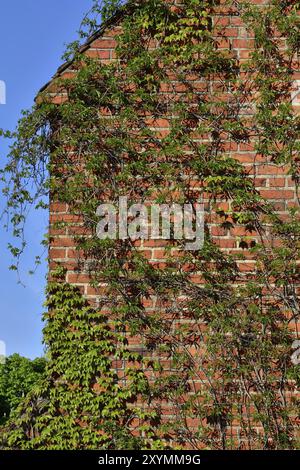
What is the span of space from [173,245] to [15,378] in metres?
12.2

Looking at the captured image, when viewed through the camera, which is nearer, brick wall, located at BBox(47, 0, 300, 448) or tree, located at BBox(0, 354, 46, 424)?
brick wall, located at BBox(47, 0, 300, 448)

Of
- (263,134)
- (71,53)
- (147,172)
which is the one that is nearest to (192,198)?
(147,172)

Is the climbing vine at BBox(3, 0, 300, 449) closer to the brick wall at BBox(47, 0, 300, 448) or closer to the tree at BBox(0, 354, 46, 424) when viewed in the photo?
the brick wall at BBox(47, 0, 300, 448)

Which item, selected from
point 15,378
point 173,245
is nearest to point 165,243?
point 173,245

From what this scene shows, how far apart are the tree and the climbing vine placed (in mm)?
10936

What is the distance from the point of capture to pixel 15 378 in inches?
642

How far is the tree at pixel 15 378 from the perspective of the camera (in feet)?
52.4

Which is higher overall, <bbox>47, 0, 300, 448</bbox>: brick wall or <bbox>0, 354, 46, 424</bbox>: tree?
<bbox>0, 354, 46, 424</bbox>: tree

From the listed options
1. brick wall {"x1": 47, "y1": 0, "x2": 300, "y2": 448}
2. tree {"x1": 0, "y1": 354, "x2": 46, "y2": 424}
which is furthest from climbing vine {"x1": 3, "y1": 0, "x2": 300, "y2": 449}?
tree {"x1": 0, "y1": 354, "x2": 46, "y2": 424}

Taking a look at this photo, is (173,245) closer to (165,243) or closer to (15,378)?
(165,243)

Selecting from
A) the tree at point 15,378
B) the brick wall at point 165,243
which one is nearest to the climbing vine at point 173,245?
the brick wall at point 165,243

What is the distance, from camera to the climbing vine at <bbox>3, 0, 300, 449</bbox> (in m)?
5.02

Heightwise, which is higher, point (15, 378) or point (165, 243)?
point (15, 378)
